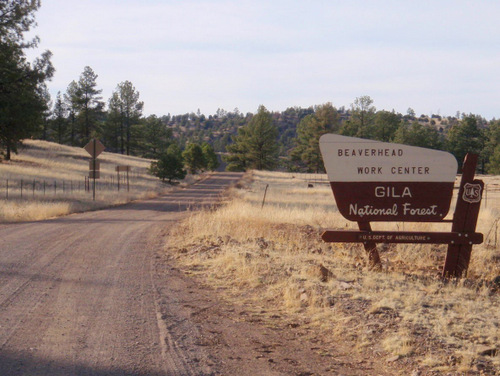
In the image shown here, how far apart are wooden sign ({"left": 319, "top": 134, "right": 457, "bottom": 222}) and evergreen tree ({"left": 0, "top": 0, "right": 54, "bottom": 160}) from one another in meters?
24.2

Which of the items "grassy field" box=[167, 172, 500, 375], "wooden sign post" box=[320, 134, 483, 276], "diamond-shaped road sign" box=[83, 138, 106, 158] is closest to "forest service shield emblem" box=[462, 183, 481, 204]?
"wooden sign post" box=[320, 134, 483, 276]

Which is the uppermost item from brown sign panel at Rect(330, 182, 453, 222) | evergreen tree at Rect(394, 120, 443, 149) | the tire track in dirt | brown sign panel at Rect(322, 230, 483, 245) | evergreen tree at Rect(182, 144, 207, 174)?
evergreen tree at Rect(394, 120, 443, 149)

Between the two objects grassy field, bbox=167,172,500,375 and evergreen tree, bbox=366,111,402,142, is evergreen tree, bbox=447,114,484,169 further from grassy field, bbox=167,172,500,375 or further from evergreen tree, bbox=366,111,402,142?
grassy field, bbox=167,172,500,375

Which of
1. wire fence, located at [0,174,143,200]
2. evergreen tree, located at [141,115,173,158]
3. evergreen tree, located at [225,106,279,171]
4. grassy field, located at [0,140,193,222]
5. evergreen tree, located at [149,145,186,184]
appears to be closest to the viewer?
grassy field, located at [0,140,193,222]

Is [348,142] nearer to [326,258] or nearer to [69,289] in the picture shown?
[326,258]

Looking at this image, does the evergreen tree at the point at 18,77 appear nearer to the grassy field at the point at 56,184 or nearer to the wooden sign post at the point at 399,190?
the grassy field at the point at 56,184

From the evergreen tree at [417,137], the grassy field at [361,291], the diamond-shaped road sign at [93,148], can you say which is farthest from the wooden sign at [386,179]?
the evergreen tree at [417,137]

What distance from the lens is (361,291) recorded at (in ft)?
24.3

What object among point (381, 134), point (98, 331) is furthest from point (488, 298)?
point (381, 134)

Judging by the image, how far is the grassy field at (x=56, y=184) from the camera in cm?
2188

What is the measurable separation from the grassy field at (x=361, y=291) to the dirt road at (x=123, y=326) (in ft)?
1.76

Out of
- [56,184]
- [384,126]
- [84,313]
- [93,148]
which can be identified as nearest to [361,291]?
[84,313]

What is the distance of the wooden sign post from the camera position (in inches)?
353

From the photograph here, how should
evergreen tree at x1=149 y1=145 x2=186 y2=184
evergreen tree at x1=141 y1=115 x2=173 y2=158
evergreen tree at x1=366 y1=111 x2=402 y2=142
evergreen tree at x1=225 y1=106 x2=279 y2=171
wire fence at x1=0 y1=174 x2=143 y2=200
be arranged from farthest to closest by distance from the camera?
evergreen tree at x1=141 y1=115 x2=173 y2=158
evergreen tree at x1=225 y1=106 x2=279 y2=171
evergreen tree at x1=366 y1=111 x2=402 y2=142
evergreen tree at x1=149 y1=145 x2=186 y2=184
wire fence at x1=0 y1=174 x2=143 y2=200
